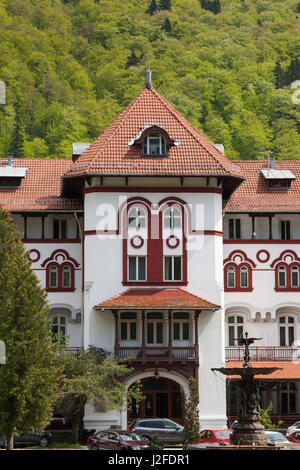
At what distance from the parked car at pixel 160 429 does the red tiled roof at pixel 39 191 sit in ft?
47.3

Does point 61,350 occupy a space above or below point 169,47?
below

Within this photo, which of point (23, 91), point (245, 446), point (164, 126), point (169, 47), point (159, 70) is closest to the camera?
point (245, 446)

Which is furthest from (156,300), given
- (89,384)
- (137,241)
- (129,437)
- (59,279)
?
(129,437)

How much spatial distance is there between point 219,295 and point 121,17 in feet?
378

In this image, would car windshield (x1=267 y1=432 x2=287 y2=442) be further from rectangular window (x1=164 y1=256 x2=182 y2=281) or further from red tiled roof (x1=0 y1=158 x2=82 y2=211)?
red tiled roof (x1=0 y1=158 x2=82 y2=211)

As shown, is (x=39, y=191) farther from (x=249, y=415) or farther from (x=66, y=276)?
(x=249, y=415)

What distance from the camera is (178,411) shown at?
58562 mm

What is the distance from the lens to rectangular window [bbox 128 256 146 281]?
59438mm

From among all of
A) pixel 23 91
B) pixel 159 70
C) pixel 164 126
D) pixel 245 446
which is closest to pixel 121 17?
→ pixel 159 70

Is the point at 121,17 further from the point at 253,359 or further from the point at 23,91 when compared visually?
the point at 253,359

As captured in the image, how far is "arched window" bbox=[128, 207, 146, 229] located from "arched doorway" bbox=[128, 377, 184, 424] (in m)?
8.18

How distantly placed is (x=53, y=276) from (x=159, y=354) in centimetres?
885

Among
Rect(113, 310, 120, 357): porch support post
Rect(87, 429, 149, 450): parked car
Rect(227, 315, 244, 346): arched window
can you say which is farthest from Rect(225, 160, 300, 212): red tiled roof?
Rect(87, 429, 149, 450): parked car

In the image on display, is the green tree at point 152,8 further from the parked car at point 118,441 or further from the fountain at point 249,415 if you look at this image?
the fountain at point 249,415
